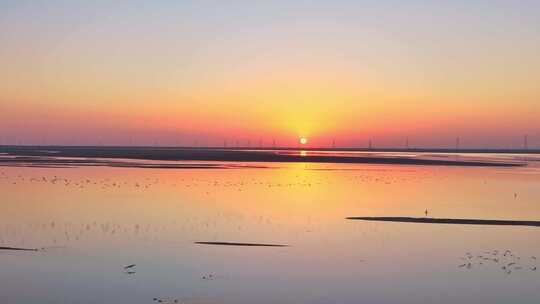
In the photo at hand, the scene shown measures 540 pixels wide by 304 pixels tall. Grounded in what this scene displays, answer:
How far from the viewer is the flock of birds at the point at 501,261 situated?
1586 centimetres

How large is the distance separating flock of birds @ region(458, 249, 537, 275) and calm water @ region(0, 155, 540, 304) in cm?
5

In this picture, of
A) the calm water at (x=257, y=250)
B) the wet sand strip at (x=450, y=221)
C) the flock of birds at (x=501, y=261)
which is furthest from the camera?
the wet sand strip at (x=450, y=221)

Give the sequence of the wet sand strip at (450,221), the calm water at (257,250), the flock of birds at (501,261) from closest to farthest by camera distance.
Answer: the calm water at (257,250) < the flock of birds at (501,261) < the wet sand strip at (450,221)

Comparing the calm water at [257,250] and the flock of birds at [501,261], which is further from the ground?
the calm water at [257,250]

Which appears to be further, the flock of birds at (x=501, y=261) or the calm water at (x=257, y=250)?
the flock of birds at (x=501, y=261)

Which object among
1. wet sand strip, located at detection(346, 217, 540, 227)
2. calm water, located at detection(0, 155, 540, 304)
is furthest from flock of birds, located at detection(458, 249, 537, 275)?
wet sand strip, located at detection(346, 217, 540, 227)

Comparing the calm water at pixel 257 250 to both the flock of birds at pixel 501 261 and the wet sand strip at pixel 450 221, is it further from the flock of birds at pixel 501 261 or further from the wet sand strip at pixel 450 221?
the wet sand strip at pixel 450 221

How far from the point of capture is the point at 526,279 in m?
14.5

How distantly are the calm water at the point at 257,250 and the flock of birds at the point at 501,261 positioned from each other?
54mm

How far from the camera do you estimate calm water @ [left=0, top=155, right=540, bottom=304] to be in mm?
13156

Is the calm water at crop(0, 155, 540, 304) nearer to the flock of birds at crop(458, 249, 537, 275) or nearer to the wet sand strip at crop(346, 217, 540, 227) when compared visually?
the flock of birds at crop(458, 249, 537, 275)

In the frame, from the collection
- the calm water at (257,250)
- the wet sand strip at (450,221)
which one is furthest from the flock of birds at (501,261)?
the wet sand strip at (450,221)

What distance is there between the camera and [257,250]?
1775 cm

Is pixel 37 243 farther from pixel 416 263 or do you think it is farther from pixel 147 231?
pixel 416 263
